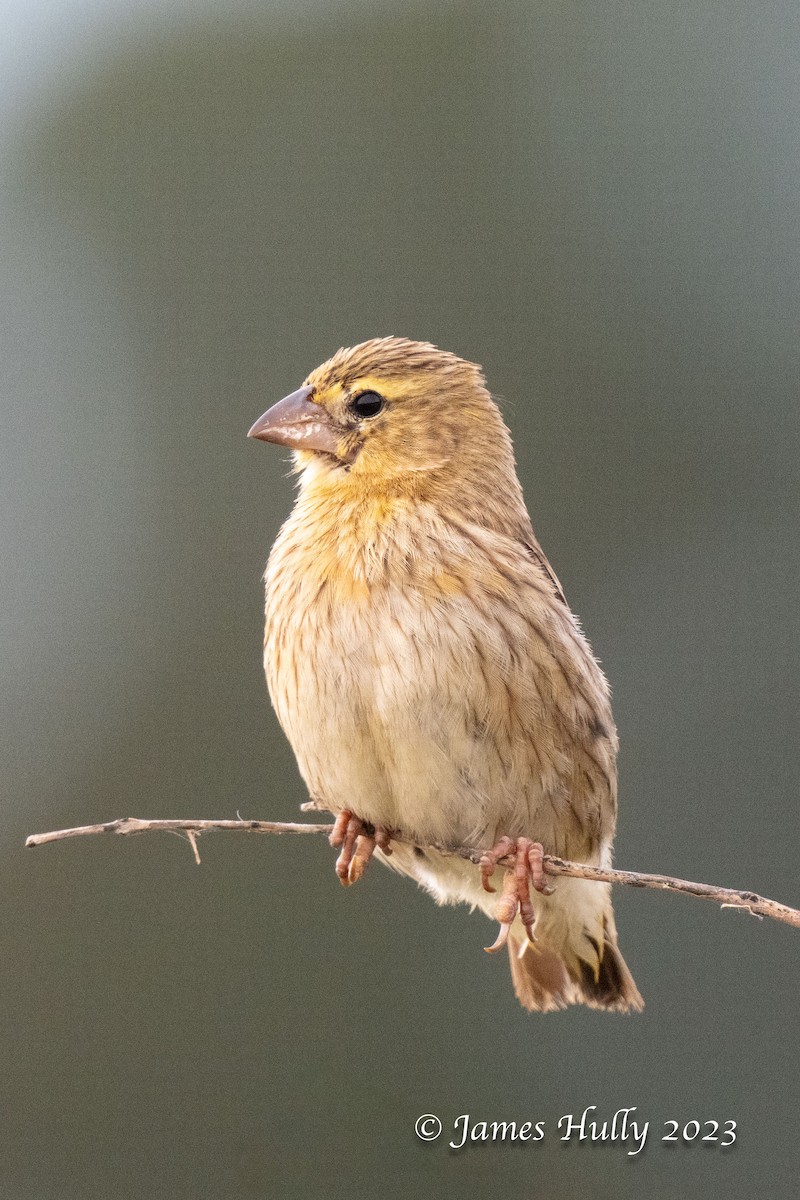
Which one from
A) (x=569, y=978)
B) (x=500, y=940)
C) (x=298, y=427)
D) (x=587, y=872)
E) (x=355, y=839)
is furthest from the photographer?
(x=569, y=978)

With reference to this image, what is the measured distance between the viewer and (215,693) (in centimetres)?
718

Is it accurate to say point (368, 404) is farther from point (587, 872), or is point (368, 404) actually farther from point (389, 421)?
point (587, 872)

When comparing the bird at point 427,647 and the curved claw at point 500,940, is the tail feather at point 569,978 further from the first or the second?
the curved claw at point 500,940

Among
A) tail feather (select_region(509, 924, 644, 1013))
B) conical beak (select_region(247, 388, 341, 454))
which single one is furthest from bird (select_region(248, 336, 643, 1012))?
tail feather (select_region(509, 924, 644, 1013))

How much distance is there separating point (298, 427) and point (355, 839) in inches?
41.4

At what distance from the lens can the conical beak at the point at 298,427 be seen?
360cm

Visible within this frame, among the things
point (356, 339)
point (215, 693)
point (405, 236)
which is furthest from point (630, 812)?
point (405, 236)

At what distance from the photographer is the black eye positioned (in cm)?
366

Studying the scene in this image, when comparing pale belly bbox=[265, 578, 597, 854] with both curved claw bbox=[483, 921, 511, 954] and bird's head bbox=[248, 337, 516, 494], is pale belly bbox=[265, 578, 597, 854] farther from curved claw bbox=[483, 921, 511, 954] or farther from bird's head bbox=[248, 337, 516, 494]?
bird's head bbox=[248, 337, 516, 494]

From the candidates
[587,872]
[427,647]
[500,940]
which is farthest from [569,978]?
[587,872]

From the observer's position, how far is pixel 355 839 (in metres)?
3.52

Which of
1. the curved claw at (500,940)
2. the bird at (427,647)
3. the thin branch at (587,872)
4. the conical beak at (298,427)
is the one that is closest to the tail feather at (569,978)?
the bird at (427,647)

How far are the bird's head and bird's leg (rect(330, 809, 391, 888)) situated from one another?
2.74 ft

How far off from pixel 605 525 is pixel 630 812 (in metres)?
1.39
